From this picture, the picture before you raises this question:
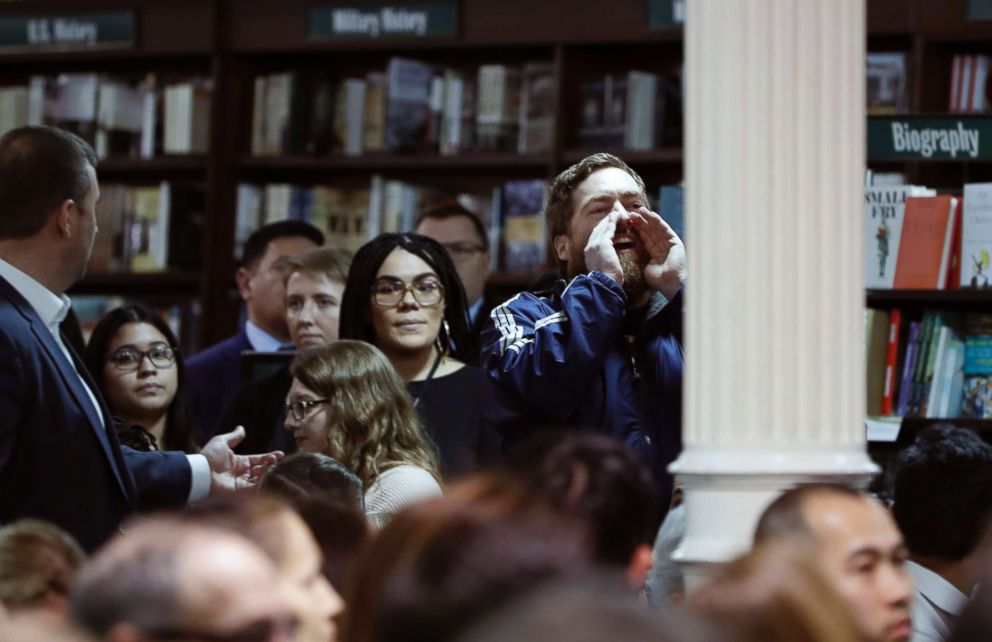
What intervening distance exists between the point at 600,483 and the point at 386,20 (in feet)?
13.5

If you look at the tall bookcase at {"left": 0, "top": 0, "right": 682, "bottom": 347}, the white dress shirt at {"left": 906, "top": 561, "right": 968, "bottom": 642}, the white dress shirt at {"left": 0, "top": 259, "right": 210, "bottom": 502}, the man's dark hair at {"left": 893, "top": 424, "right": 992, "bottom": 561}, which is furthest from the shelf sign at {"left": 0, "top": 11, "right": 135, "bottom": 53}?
the white dress shirt at {"left": 906, "top": 561, "right": 968, "bottom": 642}

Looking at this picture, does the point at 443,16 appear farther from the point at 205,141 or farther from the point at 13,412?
the point at 13,412

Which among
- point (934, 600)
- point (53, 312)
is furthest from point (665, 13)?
point (53, 312)

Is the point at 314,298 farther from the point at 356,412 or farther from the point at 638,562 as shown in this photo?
the point at 638,562

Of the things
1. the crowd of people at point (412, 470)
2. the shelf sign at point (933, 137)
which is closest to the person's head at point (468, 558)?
the crowd of people at point (412, 470)

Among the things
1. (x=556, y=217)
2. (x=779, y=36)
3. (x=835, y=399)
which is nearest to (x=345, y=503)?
(x=835, y=399)

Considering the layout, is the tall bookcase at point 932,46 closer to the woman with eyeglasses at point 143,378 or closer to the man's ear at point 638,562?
the woman with eyeglasses at point 143,378

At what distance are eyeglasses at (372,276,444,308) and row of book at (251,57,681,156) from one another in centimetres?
191

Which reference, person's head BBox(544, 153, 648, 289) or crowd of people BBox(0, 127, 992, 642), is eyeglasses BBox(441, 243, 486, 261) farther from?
person's head BBox(544, 153, 648, 289)

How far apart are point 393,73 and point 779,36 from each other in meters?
3.61

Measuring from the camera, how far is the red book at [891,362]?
4496 mm

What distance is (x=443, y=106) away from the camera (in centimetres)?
583

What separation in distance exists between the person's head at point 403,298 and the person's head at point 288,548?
1.84m

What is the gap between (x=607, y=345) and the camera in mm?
3014
